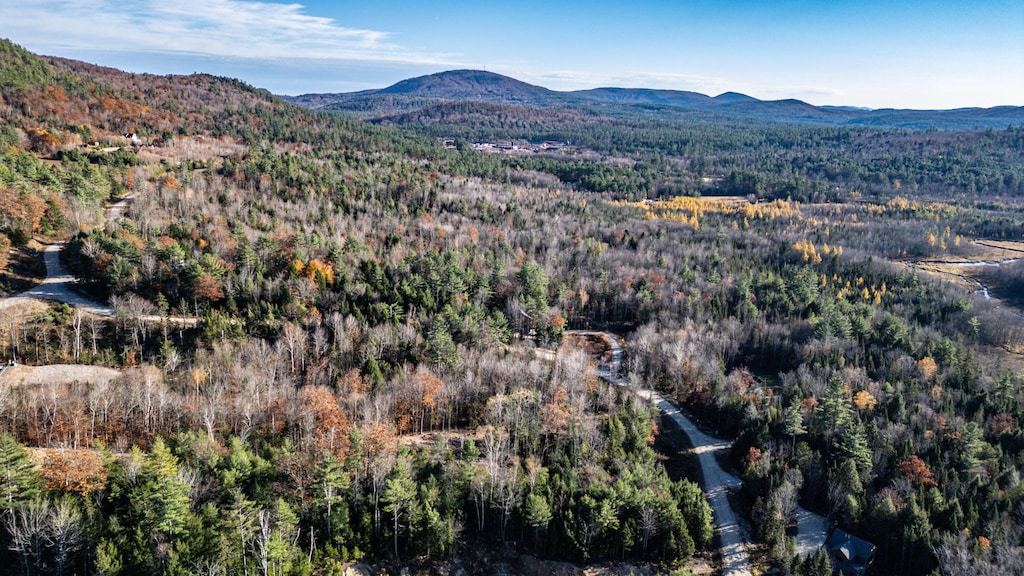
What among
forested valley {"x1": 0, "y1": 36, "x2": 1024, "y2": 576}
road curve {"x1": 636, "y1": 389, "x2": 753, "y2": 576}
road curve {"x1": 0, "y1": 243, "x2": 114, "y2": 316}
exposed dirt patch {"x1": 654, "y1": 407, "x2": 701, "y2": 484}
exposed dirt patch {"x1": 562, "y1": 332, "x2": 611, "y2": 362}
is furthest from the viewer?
exposed dirt patch {"x1": 562, "y1": 332, "x2": 611, "y2": 362}

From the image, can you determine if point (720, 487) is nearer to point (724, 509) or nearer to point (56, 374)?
point (724, 509)

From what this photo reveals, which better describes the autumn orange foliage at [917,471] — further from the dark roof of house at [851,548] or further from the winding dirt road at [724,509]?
the dark roof of house at [851,548]

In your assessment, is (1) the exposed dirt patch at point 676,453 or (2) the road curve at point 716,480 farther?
(1) the exposed dirt patch at point 676,453

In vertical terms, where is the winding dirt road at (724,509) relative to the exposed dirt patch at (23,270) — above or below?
below

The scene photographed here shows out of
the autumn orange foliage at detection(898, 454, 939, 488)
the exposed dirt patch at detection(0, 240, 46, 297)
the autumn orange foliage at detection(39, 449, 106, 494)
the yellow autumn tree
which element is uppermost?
the exposed dirt patch at detection(0, 240, 46, 297)

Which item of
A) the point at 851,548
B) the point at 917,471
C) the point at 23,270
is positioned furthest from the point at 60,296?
the point at 917,471

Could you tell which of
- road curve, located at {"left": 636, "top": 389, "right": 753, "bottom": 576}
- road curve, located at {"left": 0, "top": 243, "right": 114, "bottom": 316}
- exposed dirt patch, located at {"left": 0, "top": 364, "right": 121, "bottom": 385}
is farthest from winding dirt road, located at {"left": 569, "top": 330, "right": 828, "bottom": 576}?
road curve, located at {"left": 0, "top": 243, "right": 114, "bottom": 316}

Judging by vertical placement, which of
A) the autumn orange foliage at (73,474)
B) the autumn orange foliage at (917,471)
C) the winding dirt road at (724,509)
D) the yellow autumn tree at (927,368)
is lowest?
the winding dirt road at (724,509)

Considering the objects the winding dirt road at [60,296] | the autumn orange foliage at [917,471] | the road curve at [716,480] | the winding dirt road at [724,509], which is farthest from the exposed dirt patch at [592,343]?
the winding dirt road at [60,296]

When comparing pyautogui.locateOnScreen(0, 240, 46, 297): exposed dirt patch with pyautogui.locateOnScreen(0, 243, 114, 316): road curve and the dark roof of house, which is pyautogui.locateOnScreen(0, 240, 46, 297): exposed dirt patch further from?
the dark roof of house
